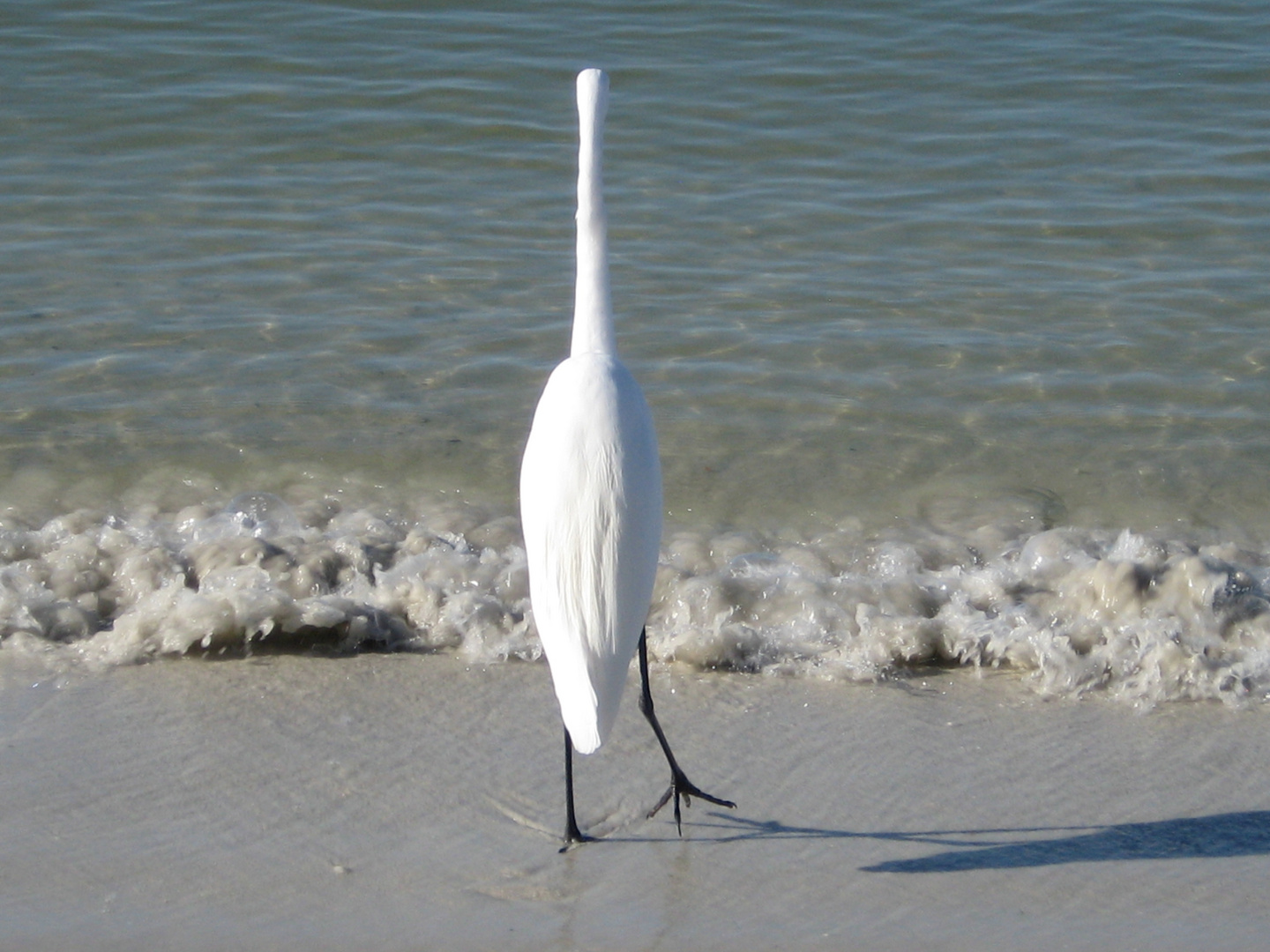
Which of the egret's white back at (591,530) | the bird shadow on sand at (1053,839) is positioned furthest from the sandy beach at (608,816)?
the egret's white back at (591,530)

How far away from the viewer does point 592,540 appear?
2.79 metres

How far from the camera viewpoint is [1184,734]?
3.16 meters

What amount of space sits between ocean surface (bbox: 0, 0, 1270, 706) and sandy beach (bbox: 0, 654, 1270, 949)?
211mm

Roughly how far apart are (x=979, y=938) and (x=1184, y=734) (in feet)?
3.34

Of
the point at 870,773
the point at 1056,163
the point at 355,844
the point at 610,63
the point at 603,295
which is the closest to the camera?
the point at 355,844

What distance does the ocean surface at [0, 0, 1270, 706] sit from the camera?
3719 millimetres

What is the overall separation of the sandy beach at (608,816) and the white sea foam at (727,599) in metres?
0.10

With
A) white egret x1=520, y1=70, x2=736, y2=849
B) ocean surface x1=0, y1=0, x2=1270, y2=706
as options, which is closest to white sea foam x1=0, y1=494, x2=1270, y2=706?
ocean surface x1=0, y1=0, x2=1270, y2=706

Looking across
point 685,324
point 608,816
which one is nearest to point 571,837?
point 608,816

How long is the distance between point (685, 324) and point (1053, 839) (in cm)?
334

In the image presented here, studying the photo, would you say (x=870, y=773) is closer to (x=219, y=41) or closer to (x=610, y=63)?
(x=610, y=63)

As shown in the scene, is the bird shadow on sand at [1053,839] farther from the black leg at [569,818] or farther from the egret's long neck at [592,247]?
the egret's long neck at [592,247]

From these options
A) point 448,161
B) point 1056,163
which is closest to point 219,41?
point 448,161

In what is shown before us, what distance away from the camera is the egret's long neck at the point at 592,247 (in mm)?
3209
